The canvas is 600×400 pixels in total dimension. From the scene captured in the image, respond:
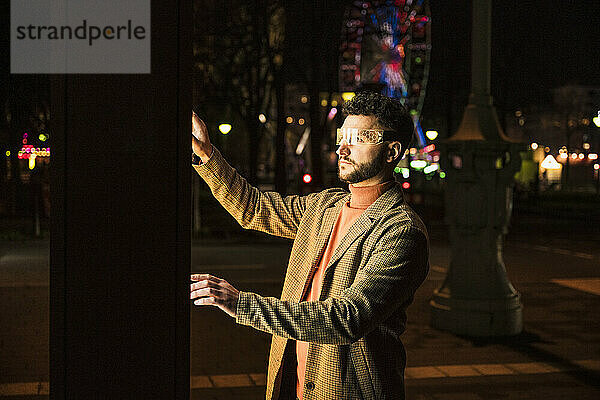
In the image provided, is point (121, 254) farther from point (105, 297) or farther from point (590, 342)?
point (590, 342)

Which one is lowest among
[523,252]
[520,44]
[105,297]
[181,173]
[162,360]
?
[523,252]

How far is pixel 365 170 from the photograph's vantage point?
8.79 feet

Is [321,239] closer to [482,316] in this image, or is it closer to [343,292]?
[343,292]

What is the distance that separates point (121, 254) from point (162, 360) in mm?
239

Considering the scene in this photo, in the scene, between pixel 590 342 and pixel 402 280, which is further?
pixel 590 342

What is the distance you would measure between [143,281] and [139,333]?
11cm

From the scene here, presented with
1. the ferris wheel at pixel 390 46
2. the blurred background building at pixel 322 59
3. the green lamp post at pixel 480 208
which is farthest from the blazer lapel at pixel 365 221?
the ferris wheel at pixel 390 46

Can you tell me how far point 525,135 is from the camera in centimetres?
9569

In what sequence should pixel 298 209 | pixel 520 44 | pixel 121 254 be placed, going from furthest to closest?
pixel 520 44 < pixel 298 209 < pixel 121 254

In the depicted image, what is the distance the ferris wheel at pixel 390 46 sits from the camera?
26.8m

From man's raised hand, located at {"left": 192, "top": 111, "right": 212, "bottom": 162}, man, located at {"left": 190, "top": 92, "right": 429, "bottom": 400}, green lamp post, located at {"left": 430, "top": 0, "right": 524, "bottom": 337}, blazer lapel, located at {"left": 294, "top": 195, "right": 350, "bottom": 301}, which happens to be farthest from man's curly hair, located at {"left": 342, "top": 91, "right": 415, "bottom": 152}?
green lamp post, located at {"left": 430, "top": 0, "right": 524, "bottom": 337}

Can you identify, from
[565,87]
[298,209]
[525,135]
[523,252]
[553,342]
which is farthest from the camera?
[525,135]

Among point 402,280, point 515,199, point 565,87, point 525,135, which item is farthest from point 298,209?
point 525,135

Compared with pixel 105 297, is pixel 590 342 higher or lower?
lower
